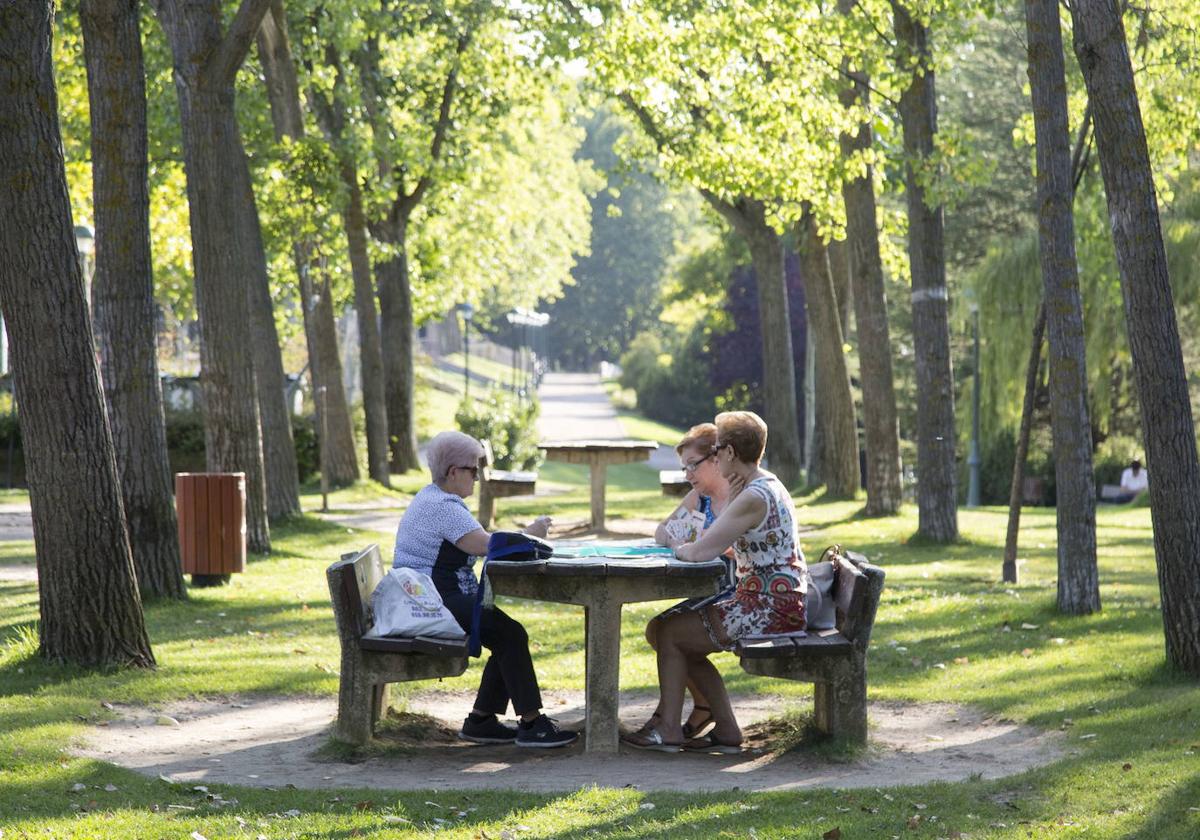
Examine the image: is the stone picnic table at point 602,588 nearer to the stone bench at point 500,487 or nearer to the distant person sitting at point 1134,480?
the stone bench at point 500,487

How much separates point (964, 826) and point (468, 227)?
3392 cm

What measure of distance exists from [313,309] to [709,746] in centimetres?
1913

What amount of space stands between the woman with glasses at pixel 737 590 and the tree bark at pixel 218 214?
6.96 metres

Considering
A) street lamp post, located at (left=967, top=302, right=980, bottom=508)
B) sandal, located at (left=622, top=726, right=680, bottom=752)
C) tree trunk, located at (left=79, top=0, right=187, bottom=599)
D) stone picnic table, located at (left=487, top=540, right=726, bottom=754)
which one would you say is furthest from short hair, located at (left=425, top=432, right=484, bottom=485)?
street lamp post, located at (left=967, top=302, right=980, bottom=508)

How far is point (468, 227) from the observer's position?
39.3 metres

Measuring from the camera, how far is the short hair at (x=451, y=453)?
8.03 metres

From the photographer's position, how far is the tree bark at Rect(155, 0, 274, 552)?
13805 mm

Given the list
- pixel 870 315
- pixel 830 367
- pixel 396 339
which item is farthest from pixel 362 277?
pixel 870 315

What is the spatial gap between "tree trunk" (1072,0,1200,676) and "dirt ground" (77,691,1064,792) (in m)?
1.41

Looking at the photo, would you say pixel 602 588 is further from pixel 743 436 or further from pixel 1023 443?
pixel 1023 443

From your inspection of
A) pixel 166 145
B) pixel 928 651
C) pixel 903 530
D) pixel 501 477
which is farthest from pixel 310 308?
pixel 928 651

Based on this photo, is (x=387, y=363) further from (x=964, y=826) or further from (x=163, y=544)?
(x=964, y=826)

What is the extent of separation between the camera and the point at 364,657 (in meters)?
7.72

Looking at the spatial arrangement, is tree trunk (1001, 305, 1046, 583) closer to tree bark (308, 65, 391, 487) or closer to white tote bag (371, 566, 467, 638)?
white tote bag (371, 566, 467, 638)
